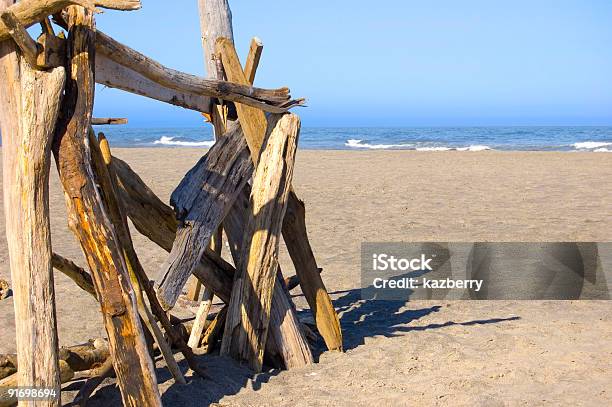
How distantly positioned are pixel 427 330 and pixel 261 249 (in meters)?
1.73

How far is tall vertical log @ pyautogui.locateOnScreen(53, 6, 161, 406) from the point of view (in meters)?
3.33

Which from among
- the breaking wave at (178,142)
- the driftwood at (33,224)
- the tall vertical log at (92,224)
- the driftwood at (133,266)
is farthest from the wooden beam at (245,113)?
the breaking wave at (178,142)

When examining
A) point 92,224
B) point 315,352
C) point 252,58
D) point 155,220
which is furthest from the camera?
point 315,352

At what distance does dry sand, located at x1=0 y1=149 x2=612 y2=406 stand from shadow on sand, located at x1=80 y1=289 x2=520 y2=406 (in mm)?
11

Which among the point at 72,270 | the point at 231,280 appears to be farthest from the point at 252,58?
the point at 72,270

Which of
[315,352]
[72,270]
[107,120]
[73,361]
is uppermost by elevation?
[107,120]

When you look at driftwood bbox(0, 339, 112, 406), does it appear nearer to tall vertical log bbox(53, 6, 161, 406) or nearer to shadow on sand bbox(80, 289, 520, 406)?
shadow on sand bbox(80, 289, 520, 406)

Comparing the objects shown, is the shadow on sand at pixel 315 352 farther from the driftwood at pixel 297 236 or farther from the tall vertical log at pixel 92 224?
the tall vertical log at pixel 92 224

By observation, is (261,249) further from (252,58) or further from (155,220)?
(252,58)

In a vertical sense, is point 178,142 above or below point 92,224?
below

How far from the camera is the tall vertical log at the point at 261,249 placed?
15.3 feet

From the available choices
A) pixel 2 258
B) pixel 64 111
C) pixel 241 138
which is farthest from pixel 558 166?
pixel 64 111

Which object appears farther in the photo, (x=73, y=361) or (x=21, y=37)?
(x=73, y=361)

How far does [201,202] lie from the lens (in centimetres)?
439
